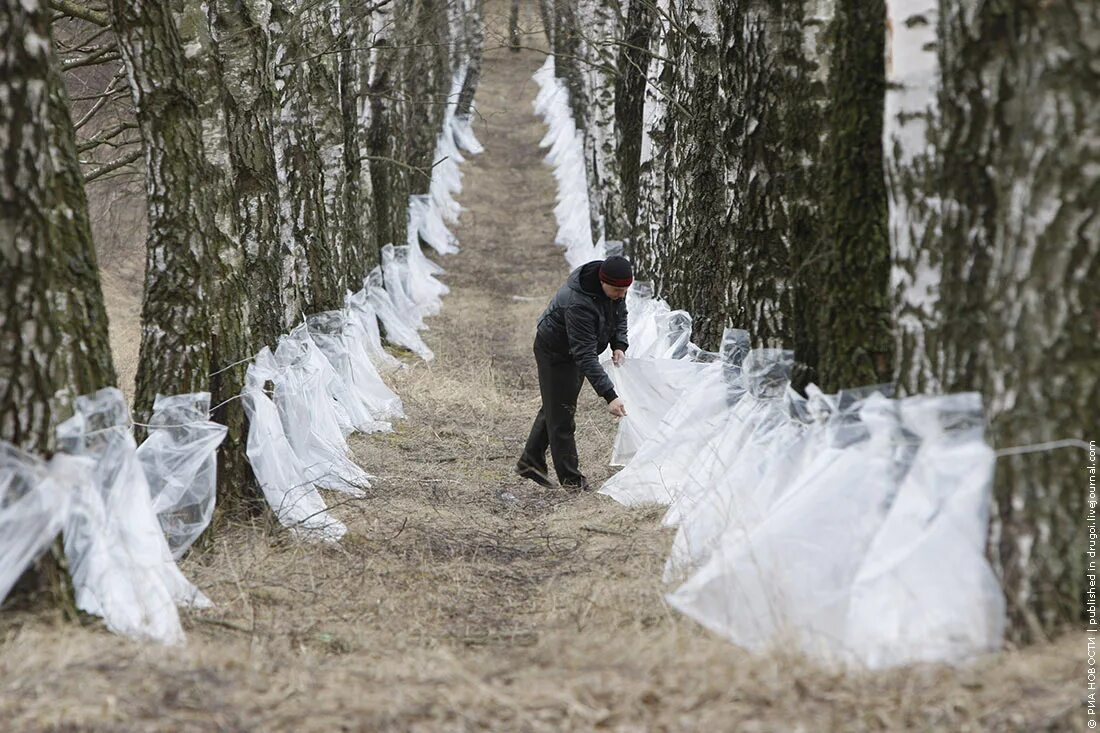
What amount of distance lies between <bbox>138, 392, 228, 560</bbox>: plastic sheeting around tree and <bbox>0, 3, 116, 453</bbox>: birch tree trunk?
133cm

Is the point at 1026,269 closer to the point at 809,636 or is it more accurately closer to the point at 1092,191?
the point at 1092,191

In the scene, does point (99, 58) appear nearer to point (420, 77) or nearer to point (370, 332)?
point (370, 332)

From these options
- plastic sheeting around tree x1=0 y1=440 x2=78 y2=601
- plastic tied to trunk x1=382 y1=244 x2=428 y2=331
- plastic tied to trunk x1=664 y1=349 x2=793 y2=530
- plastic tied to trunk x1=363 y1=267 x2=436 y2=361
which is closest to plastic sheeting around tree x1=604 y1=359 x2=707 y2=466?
plastic tied to trunk x1=664 y1=349 x2=793 y2=530

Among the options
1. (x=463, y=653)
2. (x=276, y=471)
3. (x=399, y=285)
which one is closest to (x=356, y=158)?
(x=399, y=285)

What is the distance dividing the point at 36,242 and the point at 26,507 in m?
0.94

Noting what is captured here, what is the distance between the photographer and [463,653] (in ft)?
15.8

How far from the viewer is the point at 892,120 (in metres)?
4.27

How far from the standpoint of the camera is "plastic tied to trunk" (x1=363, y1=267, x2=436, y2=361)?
15.7 metres

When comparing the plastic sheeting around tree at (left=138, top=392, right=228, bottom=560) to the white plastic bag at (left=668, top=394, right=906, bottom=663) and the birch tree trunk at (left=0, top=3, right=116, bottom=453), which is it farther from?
the white plastic bag at (left=668, top=394, right=906, bottom=663)

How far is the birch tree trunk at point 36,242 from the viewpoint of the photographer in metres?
4.23

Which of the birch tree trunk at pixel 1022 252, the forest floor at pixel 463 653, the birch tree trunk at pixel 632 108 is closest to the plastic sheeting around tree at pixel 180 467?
the forest floor at pixel 463 653

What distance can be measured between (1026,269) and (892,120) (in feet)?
2.80

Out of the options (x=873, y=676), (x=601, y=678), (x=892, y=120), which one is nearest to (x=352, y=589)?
(x=601, y=678)

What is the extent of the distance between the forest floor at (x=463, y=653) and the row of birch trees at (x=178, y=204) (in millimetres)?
885
